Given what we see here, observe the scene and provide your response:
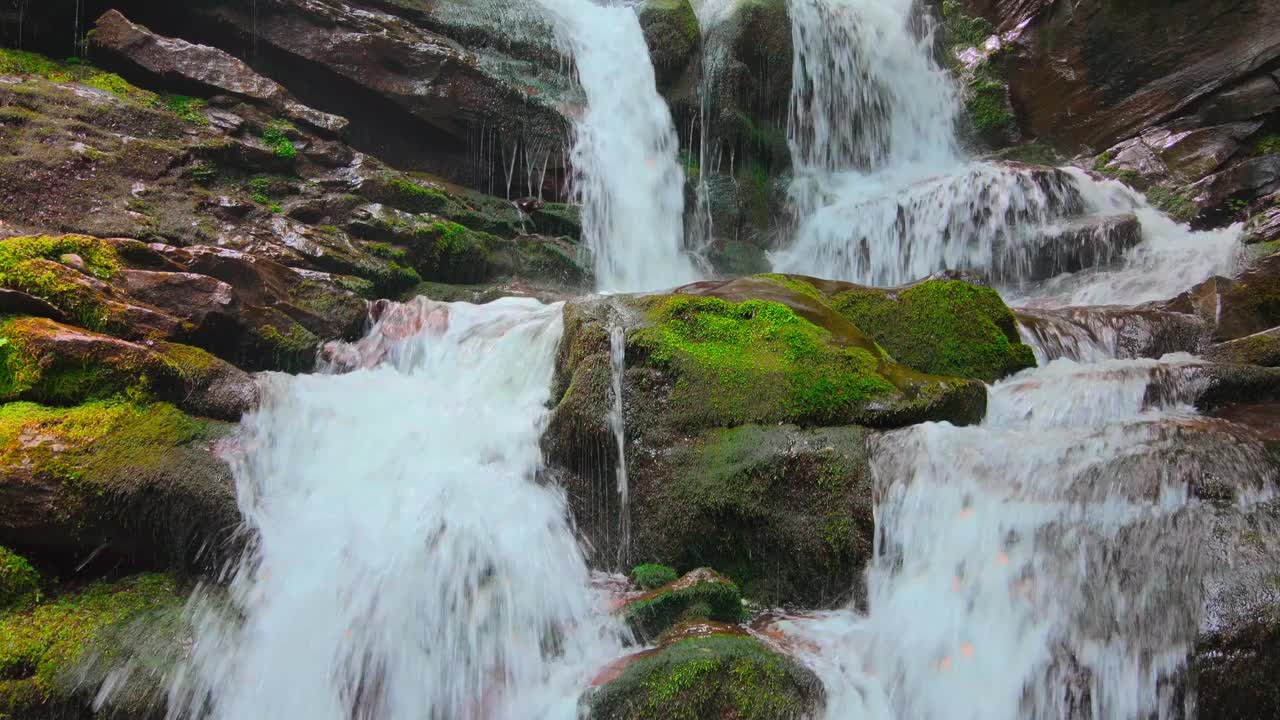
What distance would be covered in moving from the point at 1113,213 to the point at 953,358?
6200mm

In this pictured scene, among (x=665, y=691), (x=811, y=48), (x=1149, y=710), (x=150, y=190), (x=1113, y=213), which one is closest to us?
(x=1149, y=710)

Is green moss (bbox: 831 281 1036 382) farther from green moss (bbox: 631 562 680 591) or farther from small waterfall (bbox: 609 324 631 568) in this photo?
green moss (bbox: 631 562 680 591)

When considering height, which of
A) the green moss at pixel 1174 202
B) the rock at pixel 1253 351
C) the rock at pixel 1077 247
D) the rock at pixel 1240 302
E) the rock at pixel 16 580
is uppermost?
the green moss at pixel 1174 202

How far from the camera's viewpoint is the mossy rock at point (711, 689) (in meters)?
3.39

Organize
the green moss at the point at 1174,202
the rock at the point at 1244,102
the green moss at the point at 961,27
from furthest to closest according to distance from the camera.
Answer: the green moss at the point at 961,27 → the rock at the point at 1244,102 → the green moss at the point at 1174,202

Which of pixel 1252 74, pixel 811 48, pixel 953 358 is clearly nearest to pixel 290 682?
pixel 953 358

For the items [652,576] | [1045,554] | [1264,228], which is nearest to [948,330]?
[1045,554]

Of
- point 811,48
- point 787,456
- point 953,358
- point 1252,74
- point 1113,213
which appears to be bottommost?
point 787,456

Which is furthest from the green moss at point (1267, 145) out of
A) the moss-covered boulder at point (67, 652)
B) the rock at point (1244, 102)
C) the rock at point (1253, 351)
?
the moss-covered boulder at point (67, 652)

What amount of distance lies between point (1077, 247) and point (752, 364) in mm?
6631

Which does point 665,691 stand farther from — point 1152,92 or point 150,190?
point 1152,92

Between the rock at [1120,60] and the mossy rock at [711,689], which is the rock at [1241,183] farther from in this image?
the mossy rock at [711,689]

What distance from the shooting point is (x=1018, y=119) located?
1340cm

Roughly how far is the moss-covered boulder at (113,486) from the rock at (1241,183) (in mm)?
12192
